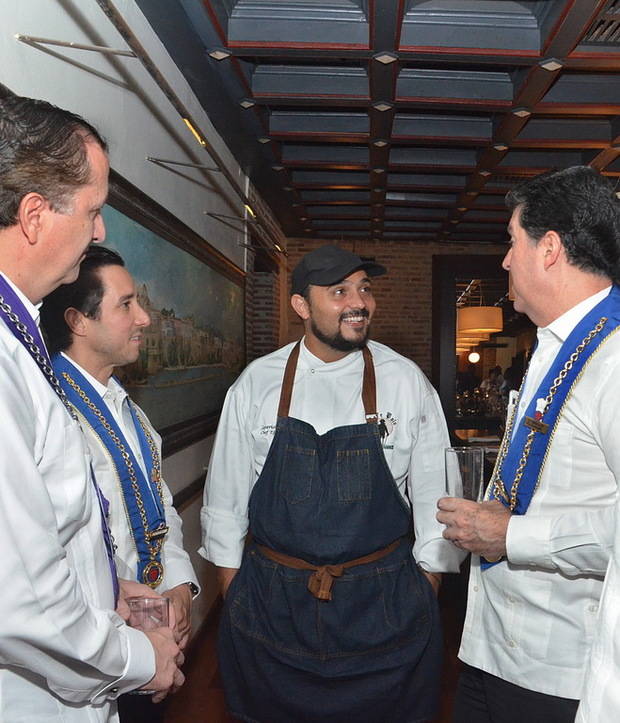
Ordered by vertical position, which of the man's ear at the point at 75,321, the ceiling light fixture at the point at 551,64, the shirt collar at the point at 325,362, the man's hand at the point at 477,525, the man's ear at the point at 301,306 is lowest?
the man's hand at the point at 477,525

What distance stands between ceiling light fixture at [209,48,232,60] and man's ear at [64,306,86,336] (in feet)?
7.51

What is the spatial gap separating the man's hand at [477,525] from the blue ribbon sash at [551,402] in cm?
9

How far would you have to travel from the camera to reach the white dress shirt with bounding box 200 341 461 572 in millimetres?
2336

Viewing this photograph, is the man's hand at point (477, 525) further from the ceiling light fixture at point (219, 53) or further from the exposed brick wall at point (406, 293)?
the exposed brick wall at point (406, 293)

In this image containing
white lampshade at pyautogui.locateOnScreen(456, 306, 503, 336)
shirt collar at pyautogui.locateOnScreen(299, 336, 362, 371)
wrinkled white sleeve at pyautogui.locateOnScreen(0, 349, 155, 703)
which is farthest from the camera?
white lampshade at pyautogui.locateOnScreen(456, 306, 503, 336)

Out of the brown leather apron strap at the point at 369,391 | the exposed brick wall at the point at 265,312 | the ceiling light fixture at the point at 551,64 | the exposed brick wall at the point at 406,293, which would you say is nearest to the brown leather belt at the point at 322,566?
the brown leather apron strap at the point at 369,391

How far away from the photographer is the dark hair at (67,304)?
1.86 m

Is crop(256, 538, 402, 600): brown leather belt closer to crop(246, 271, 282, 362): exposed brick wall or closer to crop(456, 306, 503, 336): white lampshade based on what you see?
crop(246, 271, 282, 362): exposed brick wall

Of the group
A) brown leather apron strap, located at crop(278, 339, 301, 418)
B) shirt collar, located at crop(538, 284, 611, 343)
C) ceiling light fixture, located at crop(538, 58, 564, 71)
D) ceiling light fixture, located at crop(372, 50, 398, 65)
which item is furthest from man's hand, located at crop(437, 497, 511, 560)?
ceiling light fixture, located at crop(538, 58, 564, 71)

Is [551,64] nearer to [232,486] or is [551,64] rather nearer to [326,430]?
[326,430]

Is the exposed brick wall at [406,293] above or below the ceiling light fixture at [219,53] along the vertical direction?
below

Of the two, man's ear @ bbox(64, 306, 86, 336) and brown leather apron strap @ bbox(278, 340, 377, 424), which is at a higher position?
man's ear @ bbox(64, 306, 86, 336)

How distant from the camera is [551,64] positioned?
12.4 ft

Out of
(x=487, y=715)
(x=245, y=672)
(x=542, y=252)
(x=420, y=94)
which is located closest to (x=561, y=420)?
(x=542, y=252)
